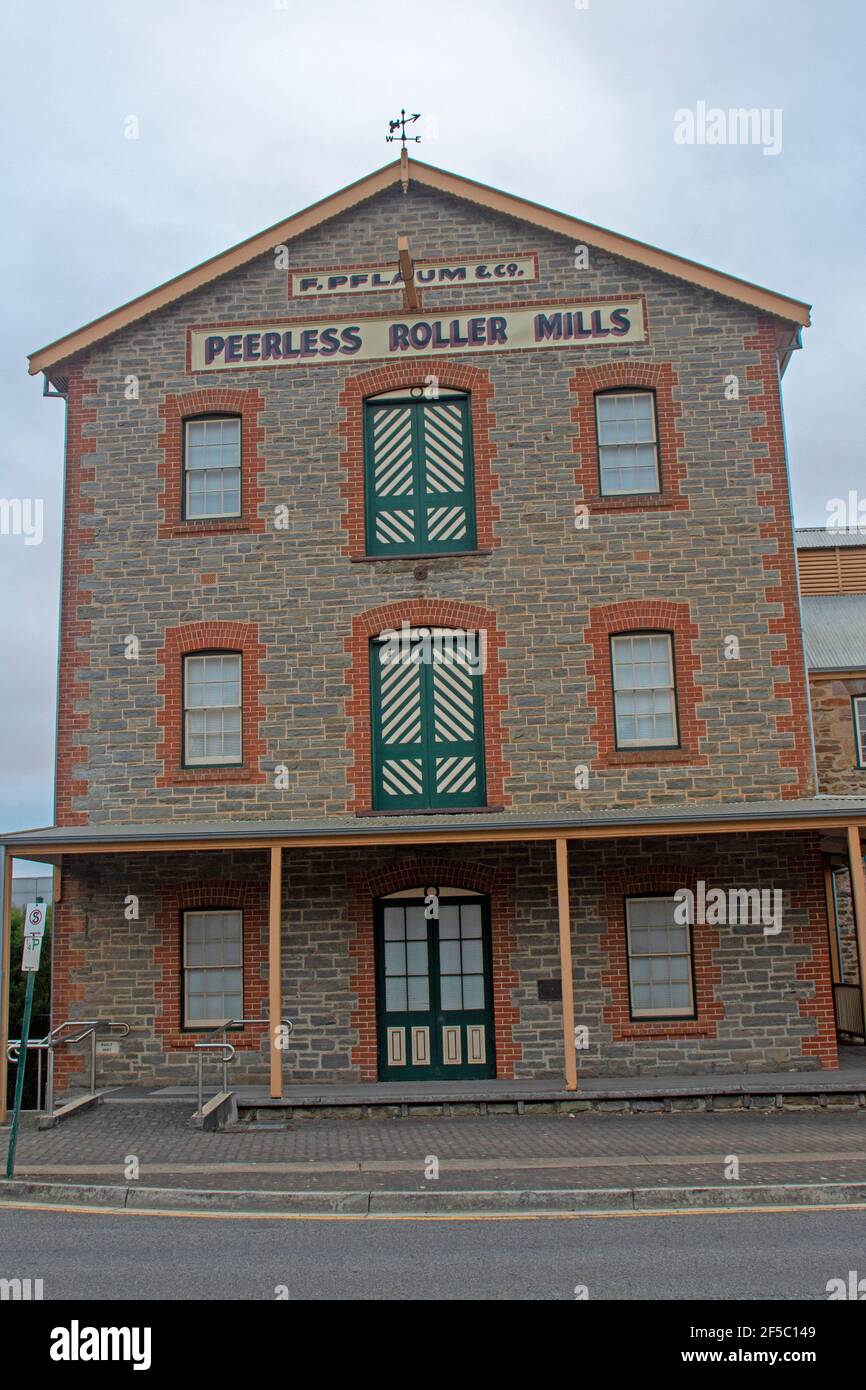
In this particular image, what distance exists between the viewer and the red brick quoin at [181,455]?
57.9 feet

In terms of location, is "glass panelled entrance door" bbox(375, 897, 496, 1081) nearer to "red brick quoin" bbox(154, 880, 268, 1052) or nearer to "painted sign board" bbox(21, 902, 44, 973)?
"red brick quoin" bbox(154, 880, 268, 1052)

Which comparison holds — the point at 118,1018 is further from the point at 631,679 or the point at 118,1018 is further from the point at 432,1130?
the point at 631,679

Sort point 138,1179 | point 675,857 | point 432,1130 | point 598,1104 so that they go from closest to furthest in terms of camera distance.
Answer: point 138,1179 → point 432,1130 → point 598,1104 → point 675,857

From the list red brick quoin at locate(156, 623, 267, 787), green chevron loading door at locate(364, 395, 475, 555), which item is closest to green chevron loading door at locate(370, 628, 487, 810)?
green chevron loading door at locate(364, 395, 475, 555)

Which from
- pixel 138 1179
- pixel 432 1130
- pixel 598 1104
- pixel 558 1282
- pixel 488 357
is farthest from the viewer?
pixel 488 357

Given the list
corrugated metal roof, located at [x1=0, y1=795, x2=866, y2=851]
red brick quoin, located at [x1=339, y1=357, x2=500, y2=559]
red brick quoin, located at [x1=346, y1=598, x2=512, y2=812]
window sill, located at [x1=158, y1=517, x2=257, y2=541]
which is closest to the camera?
corrugated metal roof, located at [x1=0, y1=795, x2=866, y2=851]

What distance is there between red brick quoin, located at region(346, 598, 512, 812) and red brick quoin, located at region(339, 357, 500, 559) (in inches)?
38.1

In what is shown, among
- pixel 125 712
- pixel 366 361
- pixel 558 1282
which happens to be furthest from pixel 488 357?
pixel 558 1282

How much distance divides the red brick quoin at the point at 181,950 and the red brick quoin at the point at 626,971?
14.7 ft

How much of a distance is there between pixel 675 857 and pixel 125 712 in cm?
764

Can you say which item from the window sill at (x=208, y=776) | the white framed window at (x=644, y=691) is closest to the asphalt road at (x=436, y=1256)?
the window sill at (x=208, y=776)

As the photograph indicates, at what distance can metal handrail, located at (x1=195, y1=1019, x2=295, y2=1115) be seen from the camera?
46.2 ft

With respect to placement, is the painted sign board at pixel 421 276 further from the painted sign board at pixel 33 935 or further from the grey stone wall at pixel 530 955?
the painted sign board at pixel 33 935

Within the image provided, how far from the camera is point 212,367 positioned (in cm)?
1812
